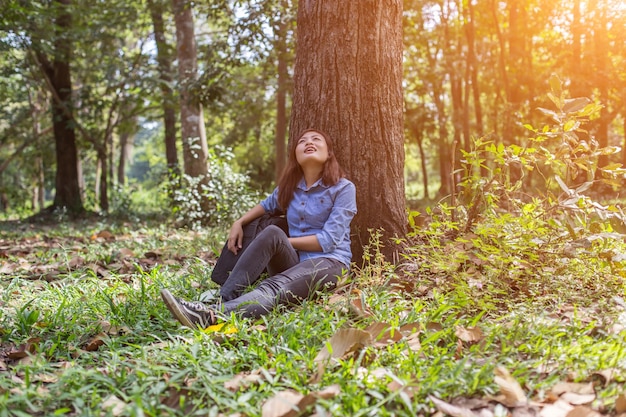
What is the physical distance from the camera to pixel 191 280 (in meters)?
4.76

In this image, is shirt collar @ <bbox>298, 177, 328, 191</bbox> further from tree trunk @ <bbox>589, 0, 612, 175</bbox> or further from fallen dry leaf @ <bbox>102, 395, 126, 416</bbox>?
tree trunk @ <bbox>589, 0, 612, 175</bbox>

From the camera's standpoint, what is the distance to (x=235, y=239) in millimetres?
4492

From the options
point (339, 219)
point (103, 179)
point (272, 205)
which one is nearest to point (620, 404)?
point (339, 219)

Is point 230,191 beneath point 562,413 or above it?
above

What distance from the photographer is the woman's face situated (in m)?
4.36

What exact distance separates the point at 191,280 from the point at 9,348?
5.22 feet

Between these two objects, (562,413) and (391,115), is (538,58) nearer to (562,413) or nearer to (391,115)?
(391,115)

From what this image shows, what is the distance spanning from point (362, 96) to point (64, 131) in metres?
11.9

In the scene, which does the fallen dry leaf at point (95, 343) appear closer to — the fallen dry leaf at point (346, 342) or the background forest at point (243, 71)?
the fallen dry leaf at point (346, 342)

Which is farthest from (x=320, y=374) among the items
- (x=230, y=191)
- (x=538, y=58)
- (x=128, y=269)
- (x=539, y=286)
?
(x=538, y=58)

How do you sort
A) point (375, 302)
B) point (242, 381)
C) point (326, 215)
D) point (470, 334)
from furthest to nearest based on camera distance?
point (326, 215) < point (375, 302) < point (470, 334) < point (242, 381)

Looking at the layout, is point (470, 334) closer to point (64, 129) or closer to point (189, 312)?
point (189, 312)

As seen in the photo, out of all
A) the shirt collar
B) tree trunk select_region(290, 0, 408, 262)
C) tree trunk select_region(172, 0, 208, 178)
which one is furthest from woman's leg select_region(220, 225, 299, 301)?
tree trunk select_region(172, 0, 208, 178)

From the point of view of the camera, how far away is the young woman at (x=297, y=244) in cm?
359
